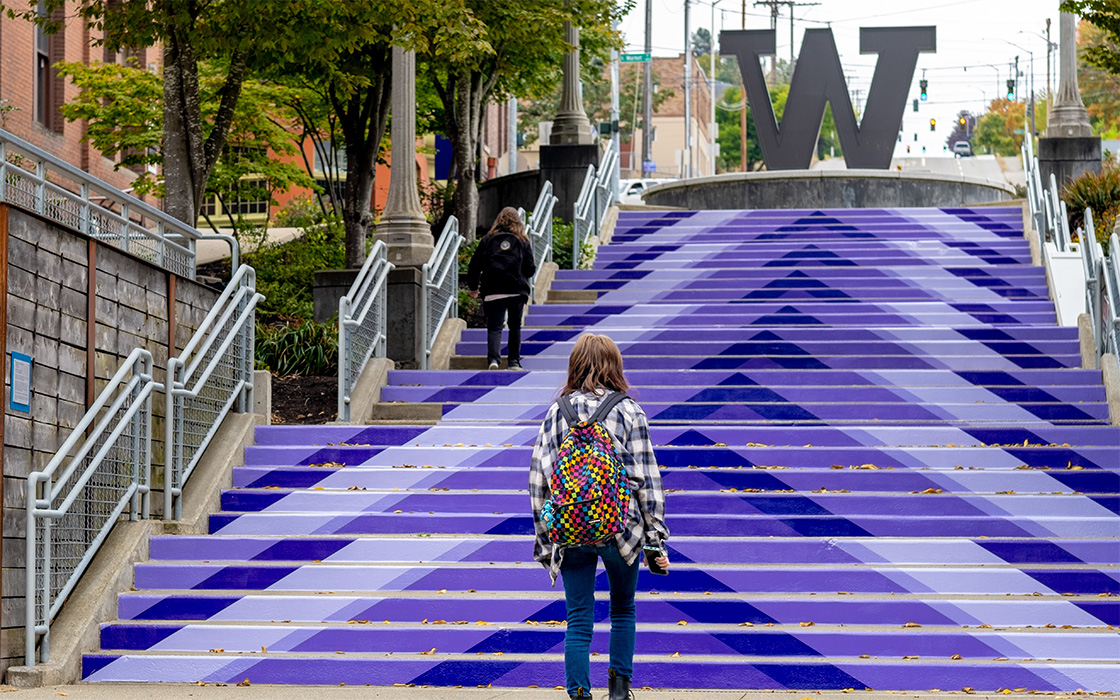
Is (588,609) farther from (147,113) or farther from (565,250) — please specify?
(147,113)

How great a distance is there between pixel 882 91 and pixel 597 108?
56.9 meters

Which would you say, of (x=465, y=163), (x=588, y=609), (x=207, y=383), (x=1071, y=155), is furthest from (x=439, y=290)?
(x=1071, y=155)

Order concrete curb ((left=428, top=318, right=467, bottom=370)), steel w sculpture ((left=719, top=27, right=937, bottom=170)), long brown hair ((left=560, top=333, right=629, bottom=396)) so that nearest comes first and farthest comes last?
long brown hair ((left=560, top=333, right=629, bottom=396)) → concrete curb ((left=428, top=318, right=467, bottom=370)) → steel w sculpture ((left=719, top=27, right=937, bottom=170))

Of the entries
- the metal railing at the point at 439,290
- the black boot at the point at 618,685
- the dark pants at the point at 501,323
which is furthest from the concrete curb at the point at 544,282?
the black boot at the point at 618,685

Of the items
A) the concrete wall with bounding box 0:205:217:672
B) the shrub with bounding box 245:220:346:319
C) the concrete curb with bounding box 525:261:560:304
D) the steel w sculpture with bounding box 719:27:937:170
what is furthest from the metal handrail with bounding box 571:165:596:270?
the concrete wall with bounding box 0:205:217:672

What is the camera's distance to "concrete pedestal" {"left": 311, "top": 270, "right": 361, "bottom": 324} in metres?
14.7

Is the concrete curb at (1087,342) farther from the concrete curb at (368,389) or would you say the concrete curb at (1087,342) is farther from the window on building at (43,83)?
the window on building at (43,83)

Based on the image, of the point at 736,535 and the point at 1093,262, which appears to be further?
the point at 1093,262

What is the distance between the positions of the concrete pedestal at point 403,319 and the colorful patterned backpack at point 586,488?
305 inches

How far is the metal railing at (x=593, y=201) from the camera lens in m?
17.6

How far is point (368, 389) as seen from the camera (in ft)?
39.7

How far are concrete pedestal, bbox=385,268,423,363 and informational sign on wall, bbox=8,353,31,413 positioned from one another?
607cm

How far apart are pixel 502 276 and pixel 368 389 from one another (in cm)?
179

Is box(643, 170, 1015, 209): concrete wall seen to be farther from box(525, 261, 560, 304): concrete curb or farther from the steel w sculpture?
box(525, 261, 560, 304): concrete curb
